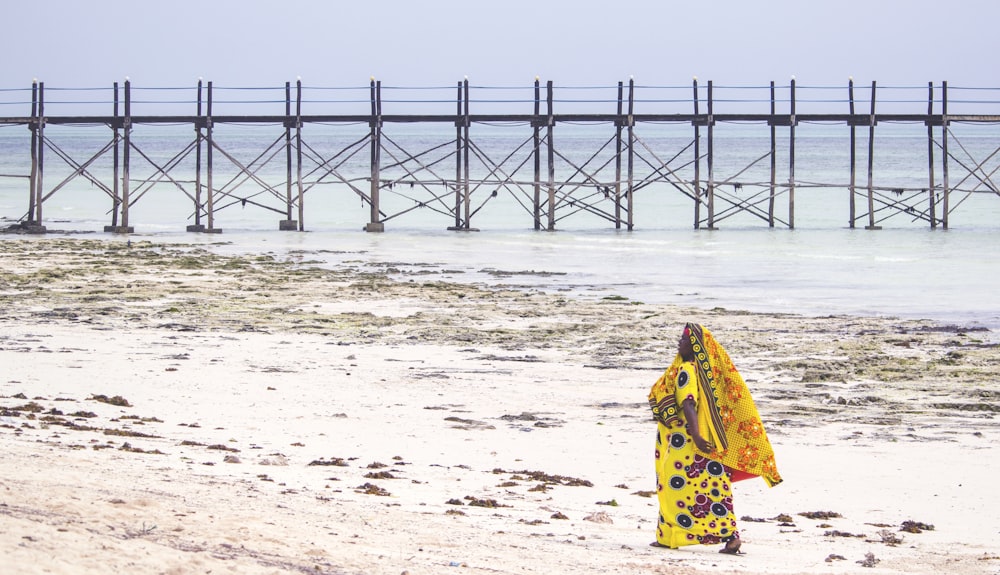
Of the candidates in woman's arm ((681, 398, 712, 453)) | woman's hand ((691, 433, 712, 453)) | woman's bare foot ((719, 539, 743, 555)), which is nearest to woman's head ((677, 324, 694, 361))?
Result: woman's arm ((681, 398, 712, 453))

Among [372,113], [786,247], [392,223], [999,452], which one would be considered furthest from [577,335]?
[392,223]

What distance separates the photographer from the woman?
630 centimetres

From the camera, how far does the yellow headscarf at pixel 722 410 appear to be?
20.7ft

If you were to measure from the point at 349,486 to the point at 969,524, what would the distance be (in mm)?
3460

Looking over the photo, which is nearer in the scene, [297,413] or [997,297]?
[297,413]

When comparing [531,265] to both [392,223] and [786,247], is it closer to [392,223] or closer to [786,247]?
[786,247]

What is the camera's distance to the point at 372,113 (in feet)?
104

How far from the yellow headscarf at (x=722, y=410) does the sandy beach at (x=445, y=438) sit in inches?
18.2

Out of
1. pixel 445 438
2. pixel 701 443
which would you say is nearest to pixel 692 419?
pixel 701 443

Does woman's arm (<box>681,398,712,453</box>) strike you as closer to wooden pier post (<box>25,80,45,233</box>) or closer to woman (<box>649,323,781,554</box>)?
woman (<box>649,323,781,554</box>)

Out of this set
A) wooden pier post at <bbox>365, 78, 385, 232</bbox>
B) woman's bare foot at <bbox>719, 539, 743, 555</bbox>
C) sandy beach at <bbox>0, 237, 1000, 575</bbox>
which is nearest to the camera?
sandy beach at <bbox>0, 237, 1000, 575</bbox>

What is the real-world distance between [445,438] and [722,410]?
294 centimetres

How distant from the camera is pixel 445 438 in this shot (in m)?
8.88

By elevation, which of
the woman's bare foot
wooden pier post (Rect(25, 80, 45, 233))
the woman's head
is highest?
wooden pier post (Rect(25, 80, 45, 233))
